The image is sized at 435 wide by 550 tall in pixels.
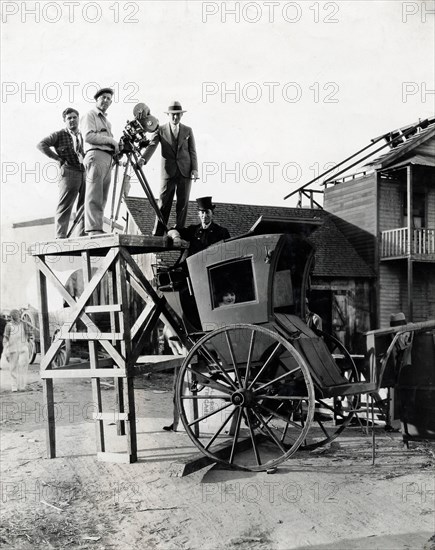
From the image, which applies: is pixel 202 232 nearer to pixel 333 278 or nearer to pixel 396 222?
pixel 333 278

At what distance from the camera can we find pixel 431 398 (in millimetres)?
7277

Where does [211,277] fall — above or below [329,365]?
above

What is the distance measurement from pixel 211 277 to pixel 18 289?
23469 millimetres

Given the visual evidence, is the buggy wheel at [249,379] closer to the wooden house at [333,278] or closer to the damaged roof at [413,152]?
the wooden house at [333,278]

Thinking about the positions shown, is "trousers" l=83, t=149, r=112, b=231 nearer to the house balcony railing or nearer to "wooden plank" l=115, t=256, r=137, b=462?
"wooden plank" l=115, t=256, r=137, b=462

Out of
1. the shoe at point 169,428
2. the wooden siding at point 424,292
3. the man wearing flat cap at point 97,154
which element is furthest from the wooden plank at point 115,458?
the wooden siding at point 424,292

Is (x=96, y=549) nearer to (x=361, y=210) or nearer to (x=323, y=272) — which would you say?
(x=323, y=272)

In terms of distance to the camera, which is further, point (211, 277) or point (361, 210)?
point (361, 210)

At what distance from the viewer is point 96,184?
23.4 ft

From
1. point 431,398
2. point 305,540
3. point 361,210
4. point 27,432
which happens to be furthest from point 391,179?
point 305,540

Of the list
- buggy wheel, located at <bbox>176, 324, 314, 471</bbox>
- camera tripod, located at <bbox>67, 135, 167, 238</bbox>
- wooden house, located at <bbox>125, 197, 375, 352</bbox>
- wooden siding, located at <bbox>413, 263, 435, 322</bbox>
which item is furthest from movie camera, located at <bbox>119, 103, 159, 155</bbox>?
wooden siding, located at <bbox>413, 263, 435, 322</bbox>

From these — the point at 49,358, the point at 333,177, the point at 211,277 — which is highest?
the point at 333,177

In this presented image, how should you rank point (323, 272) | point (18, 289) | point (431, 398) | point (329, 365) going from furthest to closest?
point (18, 289)
point (323, 272)
point (431, 398)
point (329, 365)

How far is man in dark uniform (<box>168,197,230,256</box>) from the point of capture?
7.23 metres
